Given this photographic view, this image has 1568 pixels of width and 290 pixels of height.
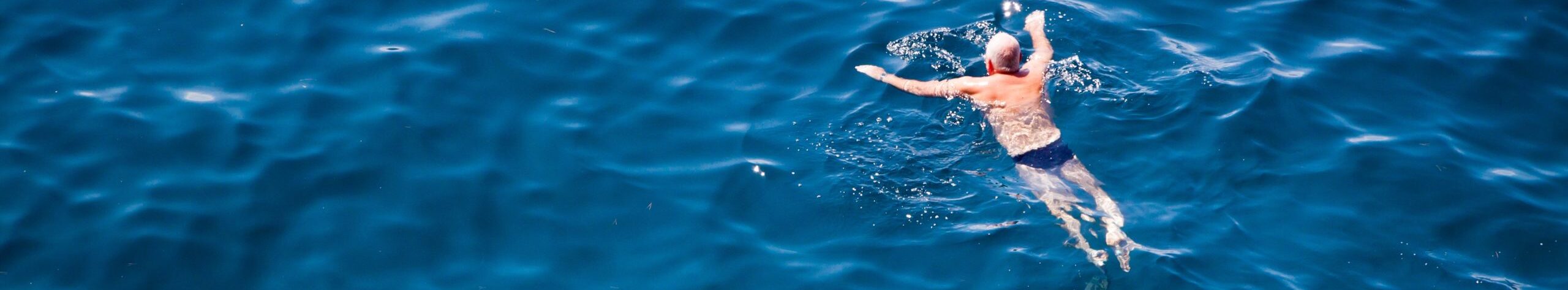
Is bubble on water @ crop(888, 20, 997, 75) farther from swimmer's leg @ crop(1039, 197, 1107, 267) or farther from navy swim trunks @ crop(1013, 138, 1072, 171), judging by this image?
swimmer's leg @ crop(1039, 197, 1107, 267)

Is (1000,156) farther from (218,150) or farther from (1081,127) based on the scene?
(218,150)

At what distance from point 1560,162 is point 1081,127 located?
3298 mm

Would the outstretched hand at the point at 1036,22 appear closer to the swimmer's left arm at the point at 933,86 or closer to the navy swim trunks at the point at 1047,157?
the swimmer's left arm at the point at 933,86

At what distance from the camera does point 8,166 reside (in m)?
7.52

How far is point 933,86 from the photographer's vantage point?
8289mm

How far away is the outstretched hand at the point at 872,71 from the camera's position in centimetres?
852

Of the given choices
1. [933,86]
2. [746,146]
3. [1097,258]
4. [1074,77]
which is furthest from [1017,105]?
[746,146]

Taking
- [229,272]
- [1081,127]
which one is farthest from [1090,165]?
[229,272]

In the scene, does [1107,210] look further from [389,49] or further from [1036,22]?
[389,49]

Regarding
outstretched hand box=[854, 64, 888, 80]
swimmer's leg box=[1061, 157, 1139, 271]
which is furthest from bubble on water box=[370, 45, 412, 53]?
swimmer's leg box=[1061, 157, 1139, 271]

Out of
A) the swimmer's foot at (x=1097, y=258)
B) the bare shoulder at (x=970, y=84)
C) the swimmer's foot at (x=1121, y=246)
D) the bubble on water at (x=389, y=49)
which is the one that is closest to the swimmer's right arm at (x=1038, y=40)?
the bare shoulder at (x=970, y=84)

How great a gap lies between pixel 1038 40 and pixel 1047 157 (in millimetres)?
1796

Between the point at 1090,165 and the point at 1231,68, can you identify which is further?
the point at 1231,68

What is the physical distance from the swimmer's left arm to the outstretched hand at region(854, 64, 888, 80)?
0.04 m
